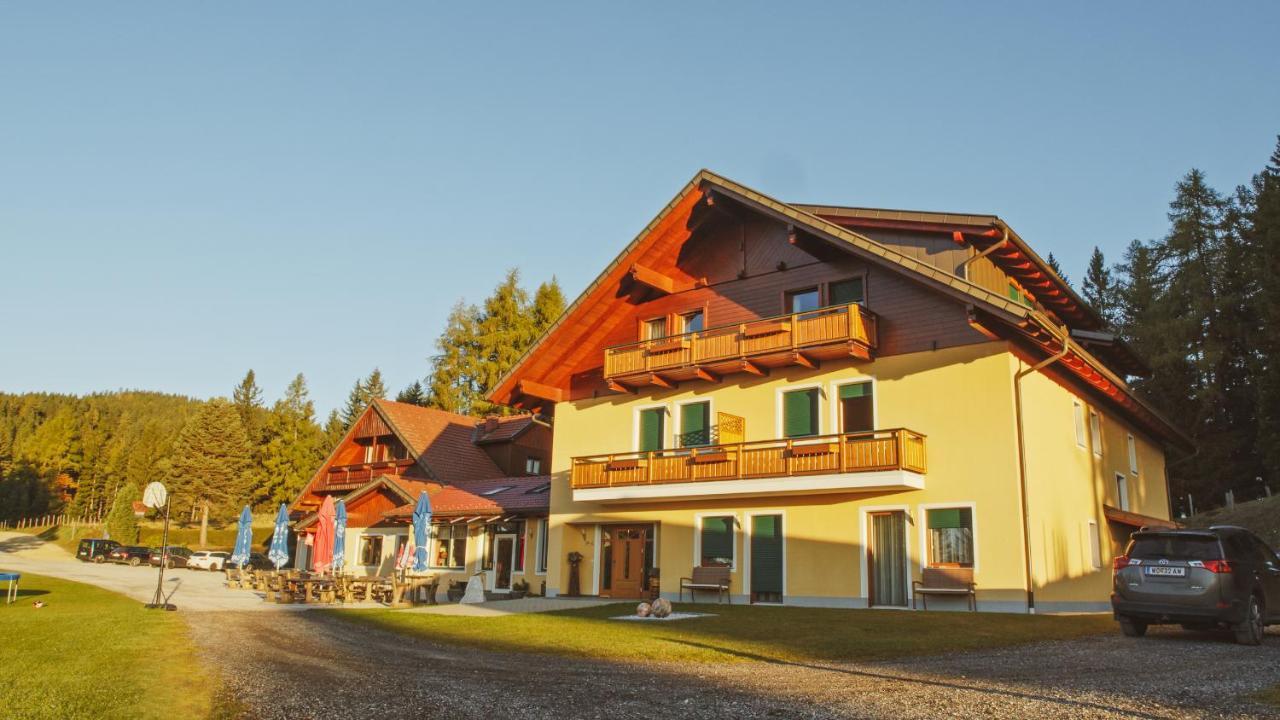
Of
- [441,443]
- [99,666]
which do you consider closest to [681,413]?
[441,443]

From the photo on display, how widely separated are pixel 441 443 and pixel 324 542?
448 inches

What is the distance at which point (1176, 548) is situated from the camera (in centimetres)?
1349

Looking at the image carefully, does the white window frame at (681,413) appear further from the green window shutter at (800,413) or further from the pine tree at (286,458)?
the pine tree at (286,458)

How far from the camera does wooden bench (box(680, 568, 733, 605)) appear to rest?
23.4m

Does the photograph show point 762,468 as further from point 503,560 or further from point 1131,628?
point 503,560

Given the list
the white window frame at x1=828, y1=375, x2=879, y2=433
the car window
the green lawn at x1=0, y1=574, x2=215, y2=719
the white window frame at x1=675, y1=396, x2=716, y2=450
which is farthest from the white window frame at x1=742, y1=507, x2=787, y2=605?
the green lawn at x1=0, y1=574, x2=215, y2=719

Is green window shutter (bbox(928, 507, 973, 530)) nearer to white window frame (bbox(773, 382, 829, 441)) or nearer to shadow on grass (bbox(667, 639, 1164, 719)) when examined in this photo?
white window frame (bbox(773, 382, 829, 441))

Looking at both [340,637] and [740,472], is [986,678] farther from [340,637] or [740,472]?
[740,472]

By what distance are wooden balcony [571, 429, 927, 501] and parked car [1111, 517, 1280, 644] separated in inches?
266

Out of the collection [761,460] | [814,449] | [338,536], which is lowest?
[338,536]

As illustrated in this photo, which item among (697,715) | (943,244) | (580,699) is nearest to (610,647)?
(580,699)

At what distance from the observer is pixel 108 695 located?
8367 millimetres

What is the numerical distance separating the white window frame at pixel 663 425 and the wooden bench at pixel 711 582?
3.81 meters

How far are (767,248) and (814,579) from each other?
348 inches
